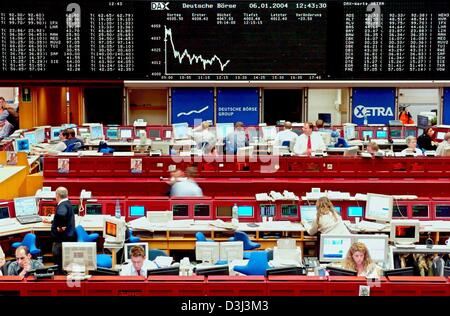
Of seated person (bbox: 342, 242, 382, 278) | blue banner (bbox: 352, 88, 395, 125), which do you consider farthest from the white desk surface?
blue banner (bbox: 352, 88, 395, 125)

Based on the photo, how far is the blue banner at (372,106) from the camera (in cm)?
2083

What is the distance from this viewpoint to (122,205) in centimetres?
1156

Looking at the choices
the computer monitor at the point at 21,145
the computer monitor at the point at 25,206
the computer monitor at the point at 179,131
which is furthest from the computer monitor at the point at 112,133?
the computer monitor at the point at 25,206

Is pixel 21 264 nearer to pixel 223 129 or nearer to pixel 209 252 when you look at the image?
pixel 209 252

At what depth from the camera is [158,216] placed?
37.0 feet

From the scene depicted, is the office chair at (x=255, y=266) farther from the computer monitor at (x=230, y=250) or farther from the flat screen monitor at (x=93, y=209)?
the flat screen monitor at (x=93, y=209)

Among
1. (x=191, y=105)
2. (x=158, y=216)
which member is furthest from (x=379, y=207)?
(x=191, y=105)

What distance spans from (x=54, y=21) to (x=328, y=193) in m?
4.64

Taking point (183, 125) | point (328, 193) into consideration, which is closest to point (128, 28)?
point (328, 193)

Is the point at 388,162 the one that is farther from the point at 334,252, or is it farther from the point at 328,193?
the point at 334,252

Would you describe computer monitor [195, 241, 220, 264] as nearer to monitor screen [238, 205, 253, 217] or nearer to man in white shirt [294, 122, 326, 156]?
monitor screen [238, 205, 253, 217]

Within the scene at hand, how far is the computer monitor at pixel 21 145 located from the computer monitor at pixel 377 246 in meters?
7.99

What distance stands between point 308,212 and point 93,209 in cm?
292
